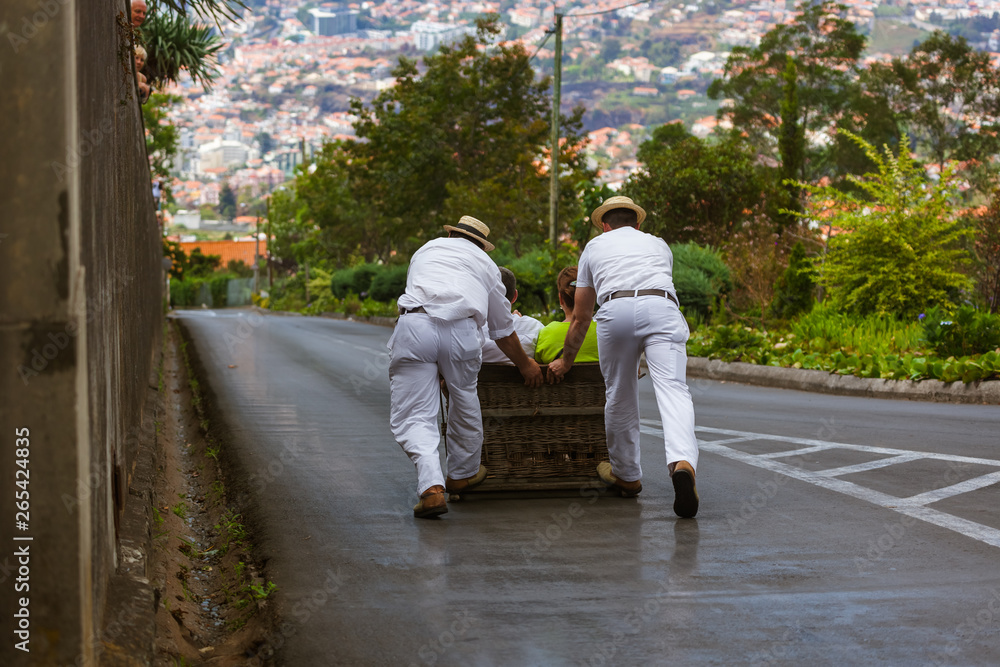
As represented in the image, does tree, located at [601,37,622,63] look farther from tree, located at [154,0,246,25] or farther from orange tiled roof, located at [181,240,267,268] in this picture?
tree, located at [154,0,246,25]

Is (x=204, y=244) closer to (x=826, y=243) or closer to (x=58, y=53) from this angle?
Answer: (x=826, y=243)

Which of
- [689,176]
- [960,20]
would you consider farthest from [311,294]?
[960,20]

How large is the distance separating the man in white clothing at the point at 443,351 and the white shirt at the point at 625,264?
1.91ft

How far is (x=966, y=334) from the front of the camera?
13914 mm

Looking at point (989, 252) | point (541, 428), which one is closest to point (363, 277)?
point (989, 252)

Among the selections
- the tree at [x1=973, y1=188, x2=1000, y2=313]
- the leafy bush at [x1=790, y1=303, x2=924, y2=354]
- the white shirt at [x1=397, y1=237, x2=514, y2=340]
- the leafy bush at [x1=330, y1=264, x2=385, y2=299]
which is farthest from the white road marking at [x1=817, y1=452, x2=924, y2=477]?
the leafy bush at [x1=330, y1=264, x2=385, y2=299]

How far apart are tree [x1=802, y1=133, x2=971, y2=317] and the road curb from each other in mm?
2287

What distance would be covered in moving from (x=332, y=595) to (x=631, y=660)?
1472mm

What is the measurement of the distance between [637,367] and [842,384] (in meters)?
8.61

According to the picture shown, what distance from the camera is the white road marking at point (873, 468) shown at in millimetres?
6121

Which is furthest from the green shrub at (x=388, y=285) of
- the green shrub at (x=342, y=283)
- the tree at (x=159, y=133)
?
the tree at (x=159, y=133)

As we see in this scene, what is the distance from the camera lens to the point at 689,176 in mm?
26734

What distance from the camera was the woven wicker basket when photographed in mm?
6809

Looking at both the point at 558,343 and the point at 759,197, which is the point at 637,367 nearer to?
the point at 558,343
